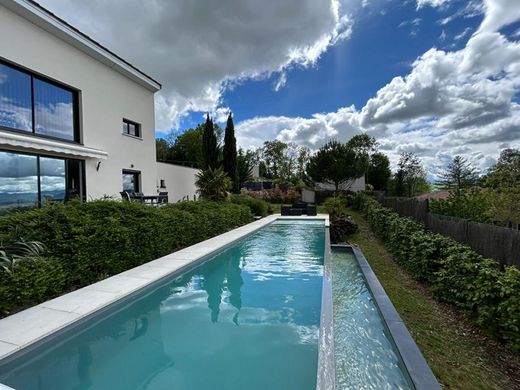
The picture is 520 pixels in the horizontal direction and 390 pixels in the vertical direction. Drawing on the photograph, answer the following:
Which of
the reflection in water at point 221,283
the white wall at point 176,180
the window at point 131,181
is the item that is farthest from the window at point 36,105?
the reflection in water at point 221,283

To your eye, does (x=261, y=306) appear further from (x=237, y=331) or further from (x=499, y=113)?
(x=499, y=113)

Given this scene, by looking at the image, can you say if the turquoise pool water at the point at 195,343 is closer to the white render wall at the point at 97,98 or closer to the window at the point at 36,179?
the window at the point at 36,179

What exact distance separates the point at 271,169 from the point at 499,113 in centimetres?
4450

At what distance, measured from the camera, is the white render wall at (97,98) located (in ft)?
32.1

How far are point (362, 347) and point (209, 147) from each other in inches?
869

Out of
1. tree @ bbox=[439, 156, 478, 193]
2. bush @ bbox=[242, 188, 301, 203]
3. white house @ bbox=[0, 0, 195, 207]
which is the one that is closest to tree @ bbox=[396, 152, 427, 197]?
tree @ bbox=[439, 156, 478, 193]

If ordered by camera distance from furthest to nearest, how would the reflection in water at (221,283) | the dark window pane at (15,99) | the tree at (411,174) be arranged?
the tree at (411,174) < the dark window pane at (15,99) < the reflection in water at (221,283)

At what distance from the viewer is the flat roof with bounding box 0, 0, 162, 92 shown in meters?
9.56

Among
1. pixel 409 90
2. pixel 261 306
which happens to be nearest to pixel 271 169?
pixel 409 90

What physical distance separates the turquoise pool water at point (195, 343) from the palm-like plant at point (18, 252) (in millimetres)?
1560

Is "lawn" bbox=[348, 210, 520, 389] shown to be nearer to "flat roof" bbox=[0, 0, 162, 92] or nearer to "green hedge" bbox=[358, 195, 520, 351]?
"green hedge" bbox=[358, 195, 520, 351]

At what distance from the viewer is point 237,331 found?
463 cm

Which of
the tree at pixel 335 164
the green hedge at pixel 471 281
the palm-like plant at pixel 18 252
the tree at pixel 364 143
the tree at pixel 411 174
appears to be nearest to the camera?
the green hedge at pixel 471 281

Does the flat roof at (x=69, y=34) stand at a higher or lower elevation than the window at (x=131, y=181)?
higher
